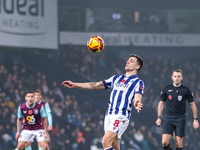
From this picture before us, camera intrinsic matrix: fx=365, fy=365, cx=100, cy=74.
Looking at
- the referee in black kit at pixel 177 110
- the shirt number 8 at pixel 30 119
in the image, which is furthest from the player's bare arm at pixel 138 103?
the shirt number 8 at pixel 30 119

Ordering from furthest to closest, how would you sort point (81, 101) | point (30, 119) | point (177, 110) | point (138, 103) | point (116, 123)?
1. point (81, 101)
2. point (30, 119)
3. point (177, 110)
4. point (116, 123)
5. point (138, 103)

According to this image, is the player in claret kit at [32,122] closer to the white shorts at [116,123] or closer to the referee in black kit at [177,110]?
the referee in black kit at [177,110]

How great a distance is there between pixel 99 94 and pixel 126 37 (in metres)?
5.86

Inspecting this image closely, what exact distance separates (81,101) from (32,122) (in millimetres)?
12326

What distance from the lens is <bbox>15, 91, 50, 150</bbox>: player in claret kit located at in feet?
30.1

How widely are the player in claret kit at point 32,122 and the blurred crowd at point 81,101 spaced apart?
21.2ft

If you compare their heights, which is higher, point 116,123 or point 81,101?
point 116,123

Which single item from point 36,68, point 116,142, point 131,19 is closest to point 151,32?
point 131,19

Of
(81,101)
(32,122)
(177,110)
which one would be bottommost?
(81,101)

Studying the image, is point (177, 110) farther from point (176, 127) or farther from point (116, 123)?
point (116, 123)

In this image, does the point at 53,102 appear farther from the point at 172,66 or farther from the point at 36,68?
the point at 172,66

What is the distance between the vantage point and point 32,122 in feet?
30.4

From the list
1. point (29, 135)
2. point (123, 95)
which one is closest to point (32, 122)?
point (29, 135)

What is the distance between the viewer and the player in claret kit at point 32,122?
9172 mm
